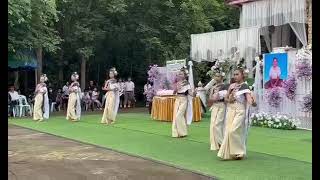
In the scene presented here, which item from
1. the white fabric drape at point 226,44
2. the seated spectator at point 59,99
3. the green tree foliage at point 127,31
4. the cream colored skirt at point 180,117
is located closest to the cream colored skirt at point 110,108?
the cream colored skirt at point 180,117

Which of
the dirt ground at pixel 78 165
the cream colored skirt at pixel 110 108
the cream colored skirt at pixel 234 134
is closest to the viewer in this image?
the dirt ground at pixel 78 165

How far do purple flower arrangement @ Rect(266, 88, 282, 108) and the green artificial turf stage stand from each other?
1080 millimetres

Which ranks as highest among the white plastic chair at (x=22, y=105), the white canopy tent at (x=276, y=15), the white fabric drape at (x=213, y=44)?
the white canopy tent at (x=276, y=15)

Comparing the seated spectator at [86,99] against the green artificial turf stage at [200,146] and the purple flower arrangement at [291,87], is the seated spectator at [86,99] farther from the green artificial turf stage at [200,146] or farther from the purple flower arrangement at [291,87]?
the purple flower arrangement at [291,87]

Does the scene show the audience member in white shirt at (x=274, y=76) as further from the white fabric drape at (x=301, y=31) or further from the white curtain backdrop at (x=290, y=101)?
the white fabric drape at (x=301, y=31)

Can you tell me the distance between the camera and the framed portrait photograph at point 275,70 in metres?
15.3

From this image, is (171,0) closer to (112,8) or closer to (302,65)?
(112,8)

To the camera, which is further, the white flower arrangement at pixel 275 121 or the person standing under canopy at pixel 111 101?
the person standing under canopy at pixel 111 101

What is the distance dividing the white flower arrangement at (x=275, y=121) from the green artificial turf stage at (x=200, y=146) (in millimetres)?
459

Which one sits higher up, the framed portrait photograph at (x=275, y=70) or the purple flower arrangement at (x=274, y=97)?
the framed portrait photograph at (x=275, y=70)

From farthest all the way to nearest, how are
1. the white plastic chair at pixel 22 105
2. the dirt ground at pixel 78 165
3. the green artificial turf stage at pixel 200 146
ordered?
the white plastic chair at pixel 22 105
the green artificial turf stage at pixel 200 146
the dirt ground at pixel 78 165

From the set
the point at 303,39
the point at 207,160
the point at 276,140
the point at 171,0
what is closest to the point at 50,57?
the point at 171,0

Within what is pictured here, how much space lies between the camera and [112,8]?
25.6 metres

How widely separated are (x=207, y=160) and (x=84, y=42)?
18359 mm
